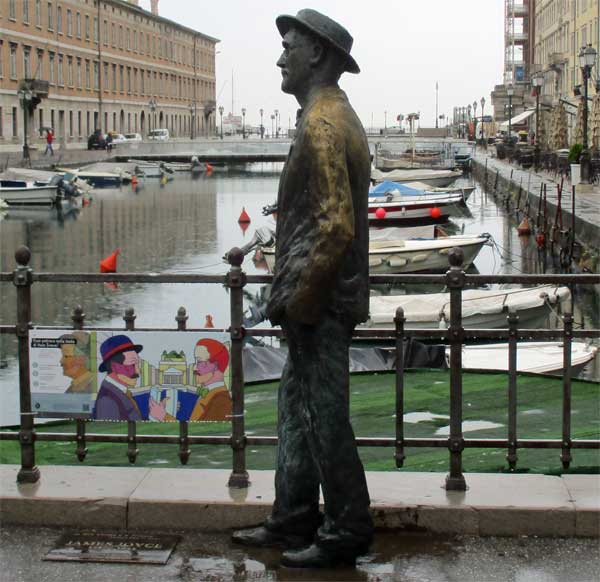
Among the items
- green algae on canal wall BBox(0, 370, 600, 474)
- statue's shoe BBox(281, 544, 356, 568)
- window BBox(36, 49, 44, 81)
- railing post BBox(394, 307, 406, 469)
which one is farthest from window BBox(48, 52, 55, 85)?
statue's shoe BBox(281, 544, 356, 568)

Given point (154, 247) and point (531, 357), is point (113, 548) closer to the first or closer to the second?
point (531, 357)

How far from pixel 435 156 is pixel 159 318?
70078 millimetres

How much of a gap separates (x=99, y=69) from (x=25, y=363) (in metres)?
99.4

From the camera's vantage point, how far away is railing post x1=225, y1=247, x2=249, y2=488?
18.3 ft

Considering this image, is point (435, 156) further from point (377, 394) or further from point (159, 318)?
point (377, 394)

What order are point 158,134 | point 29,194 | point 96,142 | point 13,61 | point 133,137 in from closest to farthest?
point 29,194
point 13,61
point 96,142
point 133,137
point 158,134

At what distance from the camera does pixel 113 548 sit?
5129 millimetres

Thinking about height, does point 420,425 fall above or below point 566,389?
below

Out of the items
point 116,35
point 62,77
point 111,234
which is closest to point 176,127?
point 116,35

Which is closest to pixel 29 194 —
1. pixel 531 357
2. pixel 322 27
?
pixel 531 357

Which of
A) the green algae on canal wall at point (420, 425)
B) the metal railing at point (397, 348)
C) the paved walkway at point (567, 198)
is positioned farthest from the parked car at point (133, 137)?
the metal railing at point (397, 348)

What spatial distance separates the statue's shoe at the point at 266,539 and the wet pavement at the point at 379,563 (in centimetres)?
4

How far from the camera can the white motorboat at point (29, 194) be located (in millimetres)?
54562

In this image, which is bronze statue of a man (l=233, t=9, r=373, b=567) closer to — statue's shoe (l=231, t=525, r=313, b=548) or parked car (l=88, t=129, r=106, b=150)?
statue's shoe (l=231, t=525, r=313, b=548)
